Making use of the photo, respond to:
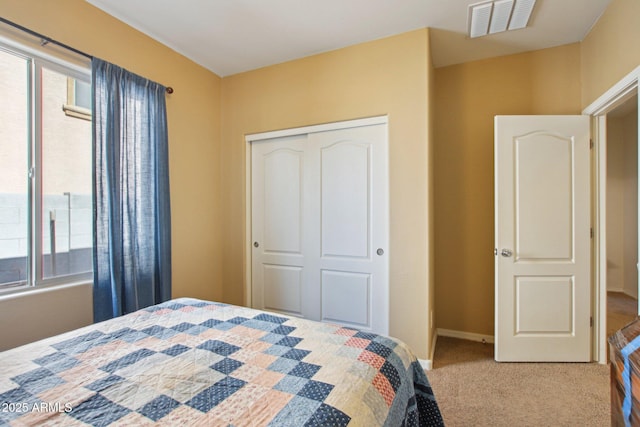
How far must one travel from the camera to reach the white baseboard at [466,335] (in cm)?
285

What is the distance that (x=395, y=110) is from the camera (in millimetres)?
2467

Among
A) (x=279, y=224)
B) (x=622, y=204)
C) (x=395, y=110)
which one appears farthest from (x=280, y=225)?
(x=622, y=204)

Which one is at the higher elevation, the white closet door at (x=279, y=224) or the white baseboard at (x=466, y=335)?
the white closet door at (x=279, y=224)

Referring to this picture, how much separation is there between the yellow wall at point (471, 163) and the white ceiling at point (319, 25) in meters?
0.18

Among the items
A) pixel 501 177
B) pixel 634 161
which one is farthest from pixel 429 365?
pixel 634 161

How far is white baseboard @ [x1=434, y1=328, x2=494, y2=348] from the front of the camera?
2848 mm

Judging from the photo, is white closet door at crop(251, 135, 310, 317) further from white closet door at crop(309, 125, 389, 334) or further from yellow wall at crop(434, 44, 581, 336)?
yellow wall at crop(434, 44, 581, 336)

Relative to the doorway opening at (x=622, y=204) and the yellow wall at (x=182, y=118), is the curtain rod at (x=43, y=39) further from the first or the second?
the doorway opening at (x=622, y=204)

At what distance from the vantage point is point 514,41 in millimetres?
2559

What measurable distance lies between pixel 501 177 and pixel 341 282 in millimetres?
1609

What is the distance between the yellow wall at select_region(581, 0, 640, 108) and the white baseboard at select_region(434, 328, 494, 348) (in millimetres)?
2200

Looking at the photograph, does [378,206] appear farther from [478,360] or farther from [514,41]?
[514,41]

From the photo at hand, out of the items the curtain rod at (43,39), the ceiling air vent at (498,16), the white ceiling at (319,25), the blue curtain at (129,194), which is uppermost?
the white ceiling at (319,25)

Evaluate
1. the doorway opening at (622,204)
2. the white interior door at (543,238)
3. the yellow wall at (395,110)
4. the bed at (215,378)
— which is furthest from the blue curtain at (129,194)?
the doorway opening at (622,204)
